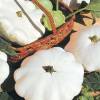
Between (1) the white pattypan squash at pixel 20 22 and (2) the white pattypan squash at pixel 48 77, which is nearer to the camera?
(2) the white pattypan squash at pixel 48 77

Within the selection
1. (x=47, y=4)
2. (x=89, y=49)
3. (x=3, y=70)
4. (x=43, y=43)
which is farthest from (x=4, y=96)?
(x=47, y=4)

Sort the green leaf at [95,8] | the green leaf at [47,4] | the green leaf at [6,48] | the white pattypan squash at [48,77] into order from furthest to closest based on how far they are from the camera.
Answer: the green leaf at [95,8], the green leaf at [47,4], the green leaf at [6,48], the white pattypan squash at [48,77]

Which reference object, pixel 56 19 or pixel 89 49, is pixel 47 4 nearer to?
pixel 56 19

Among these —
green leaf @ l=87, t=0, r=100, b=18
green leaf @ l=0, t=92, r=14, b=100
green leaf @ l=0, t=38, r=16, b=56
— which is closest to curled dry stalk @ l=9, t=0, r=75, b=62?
green leaf @ l=0, t=38, r=16, b=56

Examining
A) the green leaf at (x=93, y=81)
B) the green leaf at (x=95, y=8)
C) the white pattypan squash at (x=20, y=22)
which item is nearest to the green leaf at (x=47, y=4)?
the white pattypan squash at (x=20, y=22)

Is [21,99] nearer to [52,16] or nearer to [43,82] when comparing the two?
[43,82]


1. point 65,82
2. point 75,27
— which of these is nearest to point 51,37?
point 65,82

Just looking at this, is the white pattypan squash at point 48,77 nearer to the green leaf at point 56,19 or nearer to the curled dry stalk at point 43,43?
the curled dry stalk at point 43,43
